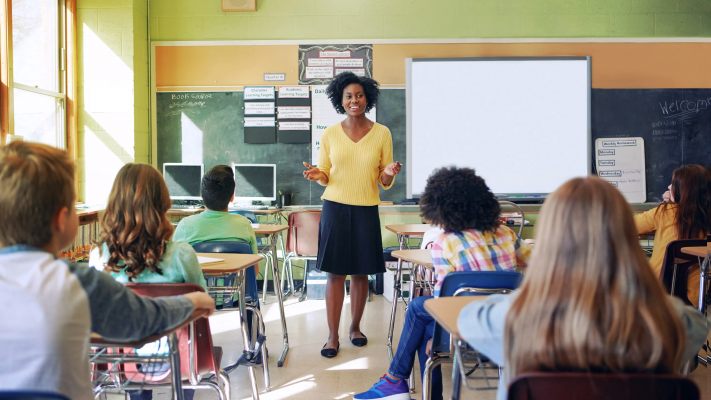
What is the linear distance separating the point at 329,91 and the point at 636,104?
129 inches

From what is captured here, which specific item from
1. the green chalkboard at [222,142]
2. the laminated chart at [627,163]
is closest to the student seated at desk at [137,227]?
the green chalkboard at [222,142]

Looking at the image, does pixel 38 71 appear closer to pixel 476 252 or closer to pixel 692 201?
pixel 476 252

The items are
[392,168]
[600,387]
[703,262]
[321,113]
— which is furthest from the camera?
[321,113]

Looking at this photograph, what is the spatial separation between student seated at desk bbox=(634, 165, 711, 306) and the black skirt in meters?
1.55

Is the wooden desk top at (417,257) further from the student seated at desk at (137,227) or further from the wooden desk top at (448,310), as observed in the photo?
the student seated at desk at (137,227)

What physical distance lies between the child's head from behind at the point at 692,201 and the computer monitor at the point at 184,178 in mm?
3747

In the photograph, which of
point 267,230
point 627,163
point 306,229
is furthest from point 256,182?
point 627,163

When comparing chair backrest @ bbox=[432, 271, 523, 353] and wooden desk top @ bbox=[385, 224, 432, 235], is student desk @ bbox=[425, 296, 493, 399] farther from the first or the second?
wooden desk top @ bbox=[385, 224, 432, 235]

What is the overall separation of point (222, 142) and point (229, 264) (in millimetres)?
3170

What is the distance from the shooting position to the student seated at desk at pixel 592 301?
3.07 ft

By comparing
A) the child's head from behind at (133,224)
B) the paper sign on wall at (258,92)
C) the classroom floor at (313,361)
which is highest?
the paper sign on wall at (258,92)

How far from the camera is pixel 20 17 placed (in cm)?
394

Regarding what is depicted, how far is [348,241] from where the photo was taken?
302 cm

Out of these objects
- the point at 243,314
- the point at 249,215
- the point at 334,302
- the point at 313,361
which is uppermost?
the point at 249,215
